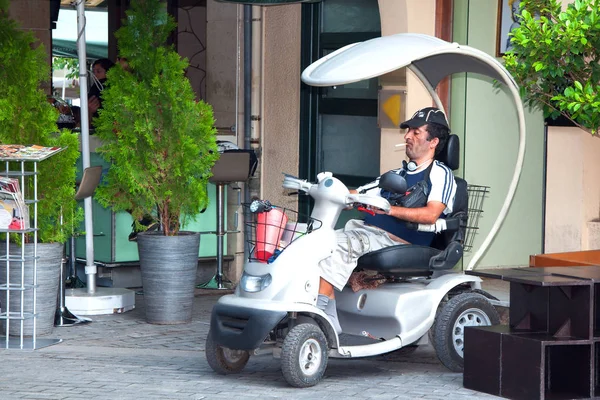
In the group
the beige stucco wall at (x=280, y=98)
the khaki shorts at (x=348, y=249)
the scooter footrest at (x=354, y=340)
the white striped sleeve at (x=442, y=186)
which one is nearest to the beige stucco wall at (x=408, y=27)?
the beige stucco wall at (x=280, y=98)

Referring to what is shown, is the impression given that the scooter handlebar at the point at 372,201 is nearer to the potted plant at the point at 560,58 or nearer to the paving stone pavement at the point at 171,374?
the paving stone pavement at the point at 171,374

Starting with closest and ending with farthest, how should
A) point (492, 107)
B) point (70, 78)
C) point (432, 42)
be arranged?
point (432, 42), point (492, 107), point (70, 78)

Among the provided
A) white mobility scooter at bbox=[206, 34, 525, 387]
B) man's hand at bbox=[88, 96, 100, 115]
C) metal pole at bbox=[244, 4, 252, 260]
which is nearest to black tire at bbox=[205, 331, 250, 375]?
white mobility scooter at bbox=[206, 34, 525, 387]

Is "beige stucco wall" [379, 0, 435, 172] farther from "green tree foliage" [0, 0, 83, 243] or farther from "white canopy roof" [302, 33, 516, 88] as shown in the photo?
"green tree foliage" [0, 0, 83, 243]

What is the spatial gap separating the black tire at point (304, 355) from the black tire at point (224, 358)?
1.68 feet

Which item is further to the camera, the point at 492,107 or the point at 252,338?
the point at 492,107

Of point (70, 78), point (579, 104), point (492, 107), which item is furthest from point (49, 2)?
point (579, 104)

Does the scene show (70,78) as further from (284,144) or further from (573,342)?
(573,342)

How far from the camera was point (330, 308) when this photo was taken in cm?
702

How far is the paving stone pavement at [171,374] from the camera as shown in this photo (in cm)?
666

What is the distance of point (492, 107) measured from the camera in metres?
9.94

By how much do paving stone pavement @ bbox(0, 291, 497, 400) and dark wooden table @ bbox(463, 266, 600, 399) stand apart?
21 cm

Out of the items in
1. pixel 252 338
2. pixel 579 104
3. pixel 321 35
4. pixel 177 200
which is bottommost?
pixel 252 338

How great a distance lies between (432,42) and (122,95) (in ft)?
8.71
